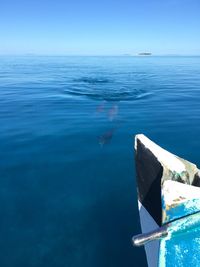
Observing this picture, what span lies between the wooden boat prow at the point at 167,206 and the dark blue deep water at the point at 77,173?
668mm

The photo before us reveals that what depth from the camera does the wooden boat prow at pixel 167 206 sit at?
3.48 m

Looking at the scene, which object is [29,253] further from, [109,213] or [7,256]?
[109,213]

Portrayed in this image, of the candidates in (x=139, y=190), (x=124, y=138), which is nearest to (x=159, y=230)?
(x=139, y=190)

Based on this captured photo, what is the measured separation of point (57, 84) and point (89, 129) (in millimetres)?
13180

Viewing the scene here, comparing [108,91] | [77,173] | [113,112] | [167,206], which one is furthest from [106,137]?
[108,91]

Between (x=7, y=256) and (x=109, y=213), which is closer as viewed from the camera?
(x=7, y=256)

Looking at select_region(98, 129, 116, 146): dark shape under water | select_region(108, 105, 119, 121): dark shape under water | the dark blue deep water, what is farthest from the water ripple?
select_region(98, 129, 116, 146): dark shape under water

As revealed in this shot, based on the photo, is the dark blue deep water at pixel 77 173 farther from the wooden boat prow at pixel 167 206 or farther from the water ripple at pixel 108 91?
the water ripple at pixel 108 91

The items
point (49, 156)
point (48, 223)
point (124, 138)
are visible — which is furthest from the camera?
point (124, 138)

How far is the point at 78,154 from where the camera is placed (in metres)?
8.67

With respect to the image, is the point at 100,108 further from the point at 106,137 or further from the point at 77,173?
the point at 77,173

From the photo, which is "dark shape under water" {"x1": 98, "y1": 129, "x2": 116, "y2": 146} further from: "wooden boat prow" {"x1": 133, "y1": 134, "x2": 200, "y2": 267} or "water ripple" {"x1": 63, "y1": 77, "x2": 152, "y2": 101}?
"water ripple" {"x1": 63, "y1": 77, "x2": 152, "y2": 101}

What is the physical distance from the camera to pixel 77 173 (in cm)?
753

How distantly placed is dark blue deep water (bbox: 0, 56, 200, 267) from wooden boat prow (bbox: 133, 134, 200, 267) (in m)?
0.67
